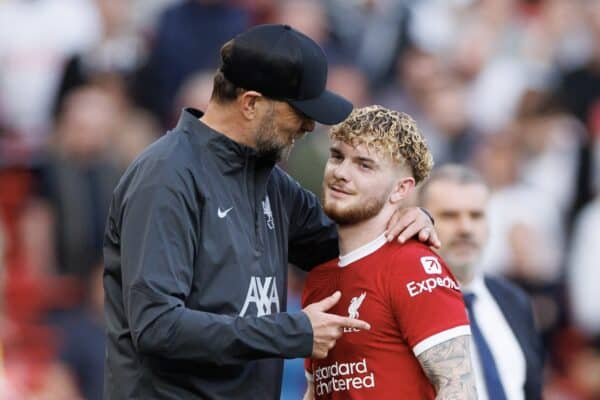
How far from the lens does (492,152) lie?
10.1m

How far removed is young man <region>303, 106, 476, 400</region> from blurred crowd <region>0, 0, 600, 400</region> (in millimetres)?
3138

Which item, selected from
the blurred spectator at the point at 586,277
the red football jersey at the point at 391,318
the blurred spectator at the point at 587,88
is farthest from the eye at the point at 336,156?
the blurred spectator at the point at 587,88

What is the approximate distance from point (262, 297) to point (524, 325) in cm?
180

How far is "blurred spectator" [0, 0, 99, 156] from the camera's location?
32.3 ft

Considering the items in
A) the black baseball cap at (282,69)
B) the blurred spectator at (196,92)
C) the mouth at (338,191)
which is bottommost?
the blurred spectator at (196,92)

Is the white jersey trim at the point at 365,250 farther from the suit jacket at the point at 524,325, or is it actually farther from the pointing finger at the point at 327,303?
the suit jacket at the point at 524,325

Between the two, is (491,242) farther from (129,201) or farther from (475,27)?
(129,201)

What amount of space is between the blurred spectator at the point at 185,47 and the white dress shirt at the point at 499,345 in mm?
4445

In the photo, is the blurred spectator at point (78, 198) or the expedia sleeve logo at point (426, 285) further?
the blurred spectator at point (78, 198)

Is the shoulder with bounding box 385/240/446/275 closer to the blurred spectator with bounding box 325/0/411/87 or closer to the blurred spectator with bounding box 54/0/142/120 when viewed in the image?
the blurred spectator with bounding box 54/0/142/120

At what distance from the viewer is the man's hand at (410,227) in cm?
494

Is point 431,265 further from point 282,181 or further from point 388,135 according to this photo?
point 282,181

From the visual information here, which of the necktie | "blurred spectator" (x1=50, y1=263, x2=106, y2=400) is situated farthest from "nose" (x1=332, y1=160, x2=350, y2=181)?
"blurred spectator" (x1=50, y1=263, x2=106, y2=400)

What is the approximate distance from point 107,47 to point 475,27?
3182 millimetres
